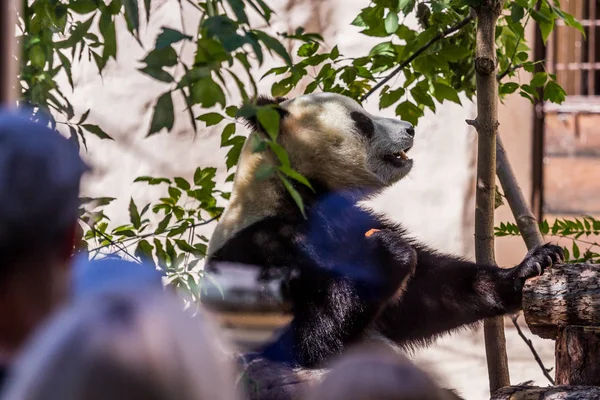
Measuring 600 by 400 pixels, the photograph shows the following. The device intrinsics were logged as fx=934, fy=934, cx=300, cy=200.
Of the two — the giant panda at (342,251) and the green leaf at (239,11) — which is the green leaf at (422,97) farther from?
the green leaf at (239,11)

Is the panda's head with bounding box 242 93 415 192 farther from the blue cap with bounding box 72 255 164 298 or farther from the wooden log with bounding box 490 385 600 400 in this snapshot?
the blue cap with bounding box 72 255 164 298

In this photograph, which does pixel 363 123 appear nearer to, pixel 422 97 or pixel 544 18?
pixel 422 97

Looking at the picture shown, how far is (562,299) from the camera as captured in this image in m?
2.71

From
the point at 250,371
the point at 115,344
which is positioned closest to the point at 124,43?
the point at 250,371

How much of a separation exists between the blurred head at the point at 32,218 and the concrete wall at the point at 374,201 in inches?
224

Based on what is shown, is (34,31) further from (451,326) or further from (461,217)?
(461,217)

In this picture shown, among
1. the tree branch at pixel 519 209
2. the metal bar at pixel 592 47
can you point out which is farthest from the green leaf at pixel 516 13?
the metal bar at pixel 592 47

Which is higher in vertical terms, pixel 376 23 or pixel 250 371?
pixel 376 23

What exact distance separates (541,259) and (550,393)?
51 centimetres

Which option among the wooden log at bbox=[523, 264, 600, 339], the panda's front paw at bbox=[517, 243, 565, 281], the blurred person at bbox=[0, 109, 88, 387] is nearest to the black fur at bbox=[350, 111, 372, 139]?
the panda's front paw at bbox=[517, 243, 565, 281]

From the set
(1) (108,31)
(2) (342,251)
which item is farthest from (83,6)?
(2) (342,251)

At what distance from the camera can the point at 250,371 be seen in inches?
108

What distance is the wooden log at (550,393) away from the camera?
2572 mm

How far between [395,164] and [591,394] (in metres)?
1.35
